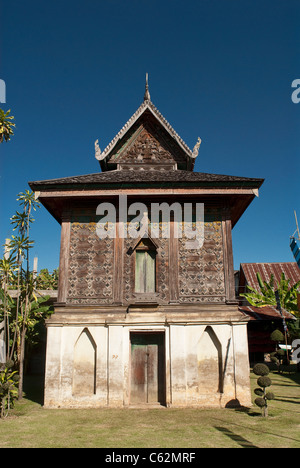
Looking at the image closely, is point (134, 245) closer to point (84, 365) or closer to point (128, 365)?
point (128, 365)

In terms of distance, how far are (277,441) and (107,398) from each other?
590cm

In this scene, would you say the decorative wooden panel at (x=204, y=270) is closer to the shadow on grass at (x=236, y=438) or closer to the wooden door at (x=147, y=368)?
the wooden door at (x=147, y=368)

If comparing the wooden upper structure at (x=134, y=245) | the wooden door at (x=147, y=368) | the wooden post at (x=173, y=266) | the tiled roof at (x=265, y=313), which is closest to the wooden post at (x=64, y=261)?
the wooden upper structure at (x=134, y=245)

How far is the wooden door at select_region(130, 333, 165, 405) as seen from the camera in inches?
486

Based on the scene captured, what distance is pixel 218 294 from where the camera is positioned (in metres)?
12.8

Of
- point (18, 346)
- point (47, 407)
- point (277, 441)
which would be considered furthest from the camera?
point (18, 346)

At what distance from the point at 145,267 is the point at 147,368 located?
11.8 ft

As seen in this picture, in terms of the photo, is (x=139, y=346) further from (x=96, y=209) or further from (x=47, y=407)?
(x=96, y=209)

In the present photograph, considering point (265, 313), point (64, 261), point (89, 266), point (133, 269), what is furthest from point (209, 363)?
point (265, 313)

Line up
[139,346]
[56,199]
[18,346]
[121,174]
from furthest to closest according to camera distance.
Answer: [18,346] < [121,174] < [56,199] < [139,346]

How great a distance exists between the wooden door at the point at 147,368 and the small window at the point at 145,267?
172 centimetres

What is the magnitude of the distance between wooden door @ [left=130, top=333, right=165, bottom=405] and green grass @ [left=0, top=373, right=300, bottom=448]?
0.92 meters

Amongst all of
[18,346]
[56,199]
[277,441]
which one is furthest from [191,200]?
[18,346]

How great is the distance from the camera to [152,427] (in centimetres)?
932
